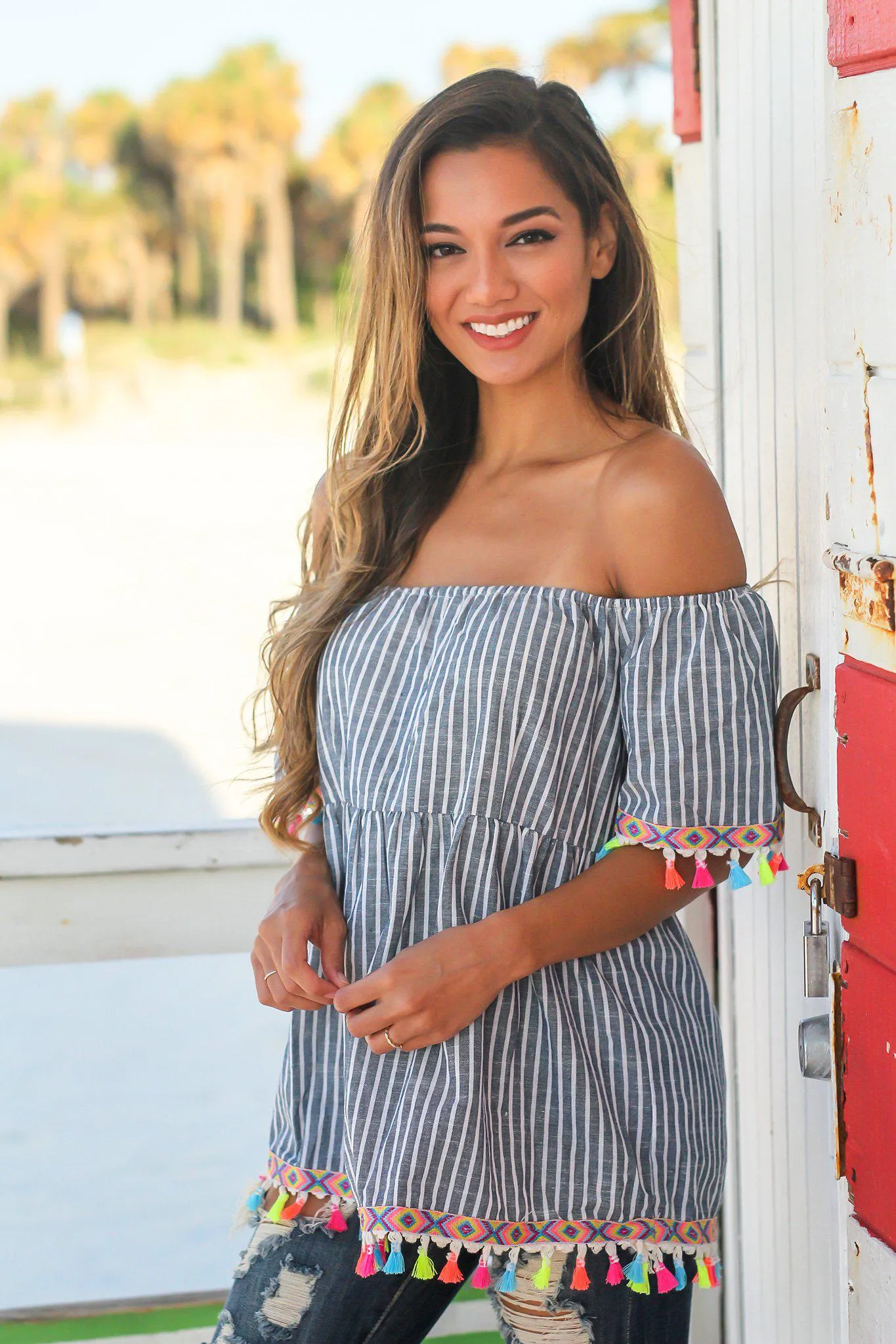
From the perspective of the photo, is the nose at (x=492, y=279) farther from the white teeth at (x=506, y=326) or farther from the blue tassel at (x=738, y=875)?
the blue tassel at (x=738, y=875)

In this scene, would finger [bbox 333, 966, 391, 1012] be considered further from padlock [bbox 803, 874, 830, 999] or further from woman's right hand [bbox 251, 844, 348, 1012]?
padlock [bbox 803, 874, 830, 999]

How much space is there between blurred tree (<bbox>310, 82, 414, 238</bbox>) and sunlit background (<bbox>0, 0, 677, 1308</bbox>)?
4 cm

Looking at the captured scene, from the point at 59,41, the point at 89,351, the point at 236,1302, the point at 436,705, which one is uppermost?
the point at 59,41

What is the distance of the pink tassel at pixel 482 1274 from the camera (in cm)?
131

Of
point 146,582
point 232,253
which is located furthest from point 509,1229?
point 232,253

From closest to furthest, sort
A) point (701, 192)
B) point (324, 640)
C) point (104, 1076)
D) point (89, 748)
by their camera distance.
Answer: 1. point (324, 640)
2. point (701, 192)
3. point (104, 1076)
4. point (89, 748)

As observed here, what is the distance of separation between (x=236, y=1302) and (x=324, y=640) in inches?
28.3

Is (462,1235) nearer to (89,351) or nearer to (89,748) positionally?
(89,748)

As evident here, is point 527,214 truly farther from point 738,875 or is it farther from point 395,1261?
point 395,1261

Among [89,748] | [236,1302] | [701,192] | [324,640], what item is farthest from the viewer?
[89,748]

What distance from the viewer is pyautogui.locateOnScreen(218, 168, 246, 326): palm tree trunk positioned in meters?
14.4

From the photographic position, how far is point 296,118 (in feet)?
49.1

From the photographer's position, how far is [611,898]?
1364 mm

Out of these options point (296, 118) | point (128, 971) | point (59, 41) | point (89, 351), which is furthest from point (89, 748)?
point (296, 118)
